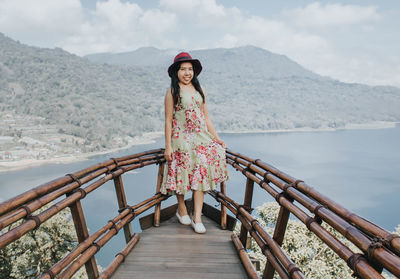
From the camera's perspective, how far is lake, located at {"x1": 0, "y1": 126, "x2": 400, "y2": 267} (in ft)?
125

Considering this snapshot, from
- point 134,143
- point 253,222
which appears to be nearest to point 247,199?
point 253,222

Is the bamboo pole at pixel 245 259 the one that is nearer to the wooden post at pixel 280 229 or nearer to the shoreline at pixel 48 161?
the wooden post at pixel 280 229

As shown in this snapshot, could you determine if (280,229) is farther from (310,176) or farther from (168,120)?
(310,176)

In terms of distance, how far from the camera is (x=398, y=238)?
69 centimetres

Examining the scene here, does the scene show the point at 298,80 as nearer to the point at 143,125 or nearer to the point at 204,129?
the point at 143,125

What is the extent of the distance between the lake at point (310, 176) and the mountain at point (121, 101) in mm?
17820

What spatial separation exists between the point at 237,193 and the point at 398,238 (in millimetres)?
43134

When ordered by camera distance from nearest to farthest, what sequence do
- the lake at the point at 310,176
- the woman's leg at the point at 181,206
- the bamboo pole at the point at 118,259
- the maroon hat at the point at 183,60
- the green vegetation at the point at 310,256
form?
the bamboo pole at the point at 118,259
the maroon hat at the point at 183,60
the woman's leg at the point at 181,206
the green vegetation at the point at 310,256
the lake at the point at 310,176

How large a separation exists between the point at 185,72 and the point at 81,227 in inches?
50.8

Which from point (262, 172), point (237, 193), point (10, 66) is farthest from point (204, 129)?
point (10, 66)

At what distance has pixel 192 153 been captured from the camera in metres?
2.20

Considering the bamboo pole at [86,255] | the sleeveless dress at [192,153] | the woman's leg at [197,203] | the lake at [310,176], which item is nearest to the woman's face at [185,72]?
the sleeveless dress at [192,153]

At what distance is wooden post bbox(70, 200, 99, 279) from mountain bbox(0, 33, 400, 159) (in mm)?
69297

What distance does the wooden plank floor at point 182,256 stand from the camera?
1.68 metres
